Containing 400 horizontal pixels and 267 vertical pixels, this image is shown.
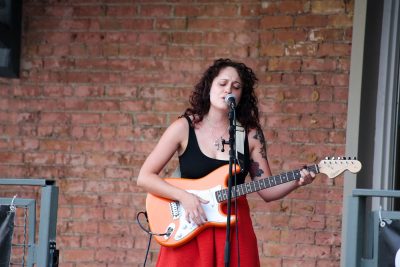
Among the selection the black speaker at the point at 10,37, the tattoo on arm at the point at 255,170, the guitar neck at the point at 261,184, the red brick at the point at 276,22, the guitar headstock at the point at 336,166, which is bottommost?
the guitar neck at the point at 261,184

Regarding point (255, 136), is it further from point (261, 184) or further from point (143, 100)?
point (143, 100)

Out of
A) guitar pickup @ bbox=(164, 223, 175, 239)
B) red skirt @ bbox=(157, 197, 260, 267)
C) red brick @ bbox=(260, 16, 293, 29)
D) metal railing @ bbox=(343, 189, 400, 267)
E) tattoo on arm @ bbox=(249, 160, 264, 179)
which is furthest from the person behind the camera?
red brick @ bbox=(260, 16, 293, 29)

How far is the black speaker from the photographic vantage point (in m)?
6.37

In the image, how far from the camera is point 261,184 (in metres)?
4.67

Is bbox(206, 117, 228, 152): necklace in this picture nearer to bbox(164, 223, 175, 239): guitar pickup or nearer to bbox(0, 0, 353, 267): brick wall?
bbox(164, 223, 175, 239): guitar pickup

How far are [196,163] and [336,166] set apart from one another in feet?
2.46

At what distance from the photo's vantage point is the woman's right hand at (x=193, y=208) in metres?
4.57

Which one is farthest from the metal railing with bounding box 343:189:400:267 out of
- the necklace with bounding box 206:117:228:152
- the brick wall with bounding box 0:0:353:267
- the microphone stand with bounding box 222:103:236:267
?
the brick wall with bounding box 0:0:353:267

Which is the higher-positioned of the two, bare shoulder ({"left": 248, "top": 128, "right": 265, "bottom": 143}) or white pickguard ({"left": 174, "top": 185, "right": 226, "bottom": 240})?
bare shoulder ({"left": 248, "top": 128, "right": 265, "bottom": 143})

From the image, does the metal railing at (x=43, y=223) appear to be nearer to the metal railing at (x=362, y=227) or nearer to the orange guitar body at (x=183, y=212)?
the orange guitar body at (x=183, y=212)

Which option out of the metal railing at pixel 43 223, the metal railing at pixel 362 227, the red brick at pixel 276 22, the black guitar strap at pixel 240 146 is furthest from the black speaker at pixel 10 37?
the metal railing at pixel 362 227

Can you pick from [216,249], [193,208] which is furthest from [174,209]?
[216,249]

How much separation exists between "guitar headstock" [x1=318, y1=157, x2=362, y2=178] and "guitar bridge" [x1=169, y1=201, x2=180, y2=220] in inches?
31.3

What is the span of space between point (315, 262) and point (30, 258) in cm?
231
